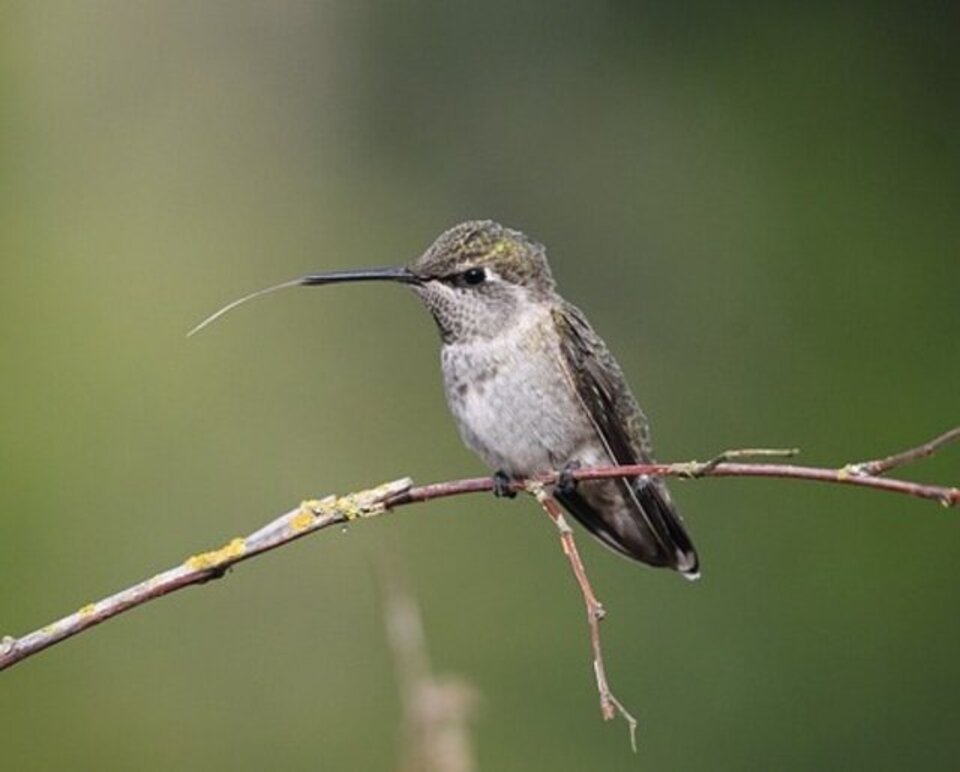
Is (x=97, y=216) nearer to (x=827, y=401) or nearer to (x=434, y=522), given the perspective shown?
(x=434, y=522)

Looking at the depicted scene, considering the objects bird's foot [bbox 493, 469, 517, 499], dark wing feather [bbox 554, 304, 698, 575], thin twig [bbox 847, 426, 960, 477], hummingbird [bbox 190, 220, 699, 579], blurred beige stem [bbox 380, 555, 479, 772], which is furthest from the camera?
dark wing feather [bbox 554, 304, 698, 575]

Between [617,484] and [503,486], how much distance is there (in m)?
1.24

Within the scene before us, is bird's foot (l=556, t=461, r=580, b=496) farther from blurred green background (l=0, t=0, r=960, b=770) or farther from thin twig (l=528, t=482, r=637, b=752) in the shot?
blurred green background (l=0, t=0, r=960, b=770)

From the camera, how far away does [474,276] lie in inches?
145

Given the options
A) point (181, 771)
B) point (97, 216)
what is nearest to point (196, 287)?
point (97, 216)

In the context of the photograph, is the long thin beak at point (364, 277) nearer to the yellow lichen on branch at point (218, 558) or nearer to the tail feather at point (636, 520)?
the tail feather at point (636, 520)

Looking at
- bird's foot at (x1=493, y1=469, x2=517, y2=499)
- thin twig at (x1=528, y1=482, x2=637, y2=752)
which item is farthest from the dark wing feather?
thin twig at (x1=528, y1=482, x2=637, y2=752)

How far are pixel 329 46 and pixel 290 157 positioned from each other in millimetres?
1434

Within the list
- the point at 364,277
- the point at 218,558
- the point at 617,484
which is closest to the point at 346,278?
the point at 364,277

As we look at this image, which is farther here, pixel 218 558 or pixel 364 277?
pixel 364 277

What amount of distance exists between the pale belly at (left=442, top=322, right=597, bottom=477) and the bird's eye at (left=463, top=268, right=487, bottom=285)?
12 centimetres

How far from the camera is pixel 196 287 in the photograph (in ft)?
31.1

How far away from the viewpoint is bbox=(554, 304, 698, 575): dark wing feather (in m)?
3.77

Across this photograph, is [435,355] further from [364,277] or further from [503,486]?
[503,486]
